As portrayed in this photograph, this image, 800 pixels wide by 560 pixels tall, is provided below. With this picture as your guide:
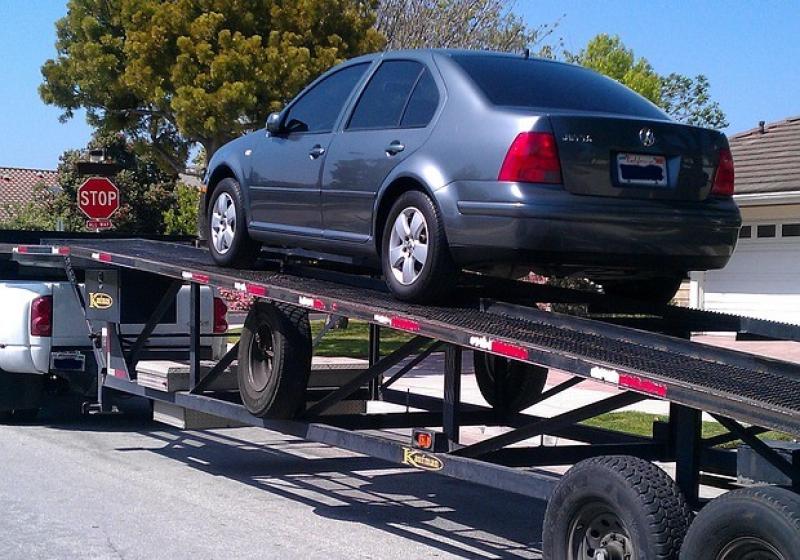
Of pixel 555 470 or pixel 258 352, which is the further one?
pixel 555 470

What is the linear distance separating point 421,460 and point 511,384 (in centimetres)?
235

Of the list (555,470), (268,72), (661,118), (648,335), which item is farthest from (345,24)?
(648,335)

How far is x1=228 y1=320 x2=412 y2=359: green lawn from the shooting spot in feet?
58.5

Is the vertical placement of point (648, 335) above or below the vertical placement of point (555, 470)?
above

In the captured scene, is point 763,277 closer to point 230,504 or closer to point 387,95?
point 230,504

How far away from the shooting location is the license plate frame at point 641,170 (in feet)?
21.0

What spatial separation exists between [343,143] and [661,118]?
193cm

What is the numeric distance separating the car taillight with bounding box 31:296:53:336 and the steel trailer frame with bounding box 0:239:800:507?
1.70 meters

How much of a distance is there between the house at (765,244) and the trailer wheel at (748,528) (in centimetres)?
1478

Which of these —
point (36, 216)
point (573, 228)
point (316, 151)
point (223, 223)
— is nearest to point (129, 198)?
point (36, 216)

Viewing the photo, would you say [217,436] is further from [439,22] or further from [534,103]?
[439,22]

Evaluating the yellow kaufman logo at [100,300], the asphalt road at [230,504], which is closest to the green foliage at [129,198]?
the asphalt road at [230,504]

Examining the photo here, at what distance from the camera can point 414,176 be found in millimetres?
6746

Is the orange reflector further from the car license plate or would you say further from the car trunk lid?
the car license plate
